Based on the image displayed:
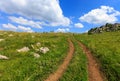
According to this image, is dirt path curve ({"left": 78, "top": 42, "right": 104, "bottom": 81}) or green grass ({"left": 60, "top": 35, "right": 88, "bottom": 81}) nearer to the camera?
green grass ({"left": 60, "top": 35, "right": 88, "bottom": 81})

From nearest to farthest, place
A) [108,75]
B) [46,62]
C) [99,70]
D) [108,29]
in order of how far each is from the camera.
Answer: [108,75] < [99,70] < [46,62] < [108,29]

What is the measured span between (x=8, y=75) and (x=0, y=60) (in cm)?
801

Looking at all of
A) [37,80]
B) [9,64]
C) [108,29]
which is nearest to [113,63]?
[37,80]

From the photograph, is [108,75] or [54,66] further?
[54,66]

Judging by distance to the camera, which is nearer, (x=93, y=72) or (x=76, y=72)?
(x=76, y=72)

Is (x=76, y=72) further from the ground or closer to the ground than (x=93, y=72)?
further from the ground

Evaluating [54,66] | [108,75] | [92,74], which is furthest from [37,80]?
[108,75]

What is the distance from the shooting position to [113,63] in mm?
30656

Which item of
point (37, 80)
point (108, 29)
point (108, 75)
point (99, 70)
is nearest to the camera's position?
point (37, 80)

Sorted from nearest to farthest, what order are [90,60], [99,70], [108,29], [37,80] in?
[37,80] → [99,70] → [90,60] → [108,29]

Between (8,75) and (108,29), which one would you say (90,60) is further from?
(108,29)

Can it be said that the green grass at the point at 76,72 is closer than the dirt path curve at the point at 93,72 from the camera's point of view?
Yes

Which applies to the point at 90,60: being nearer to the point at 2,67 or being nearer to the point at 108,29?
the point at 2,67

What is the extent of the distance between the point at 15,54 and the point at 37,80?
14.0m
